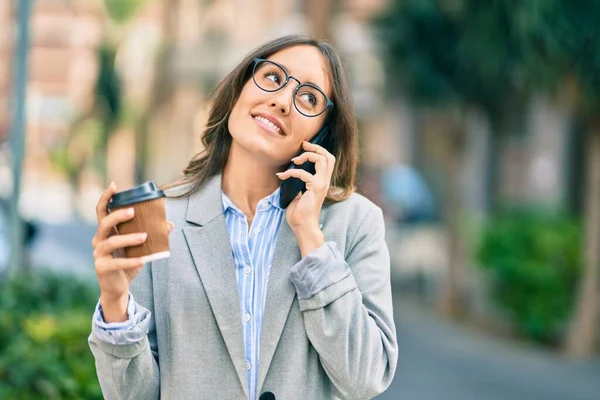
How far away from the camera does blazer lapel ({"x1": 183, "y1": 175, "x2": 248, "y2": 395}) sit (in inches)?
83.8

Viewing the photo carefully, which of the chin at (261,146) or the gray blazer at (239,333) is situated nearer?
the gray blazer at (239,333)

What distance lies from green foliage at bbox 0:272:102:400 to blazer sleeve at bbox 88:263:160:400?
1.92 m

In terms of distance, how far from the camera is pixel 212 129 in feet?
7.96

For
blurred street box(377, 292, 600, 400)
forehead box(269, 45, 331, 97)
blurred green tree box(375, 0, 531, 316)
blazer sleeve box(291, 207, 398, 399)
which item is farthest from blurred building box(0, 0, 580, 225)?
blurred street box(377, 292, 600, 400)

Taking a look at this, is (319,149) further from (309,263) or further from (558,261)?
(558,261)

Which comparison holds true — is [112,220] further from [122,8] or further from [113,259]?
[122,8]

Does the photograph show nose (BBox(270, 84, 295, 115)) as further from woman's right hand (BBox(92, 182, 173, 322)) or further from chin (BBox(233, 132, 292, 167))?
Answer: woman's right hand (BBox(92, 182, 173, 322))

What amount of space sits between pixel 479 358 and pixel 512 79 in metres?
2.66

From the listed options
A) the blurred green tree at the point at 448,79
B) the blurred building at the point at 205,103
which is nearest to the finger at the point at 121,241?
the blurred building at the point at 205,103

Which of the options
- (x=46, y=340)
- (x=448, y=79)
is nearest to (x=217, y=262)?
(x=46, y=340)

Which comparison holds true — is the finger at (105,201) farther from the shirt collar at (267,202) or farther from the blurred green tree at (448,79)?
the blurred green tree at (448,79)

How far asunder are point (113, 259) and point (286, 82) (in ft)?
1.81

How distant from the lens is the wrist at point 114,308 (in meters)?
1.98

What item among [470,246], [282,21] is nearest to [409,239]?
[470,246]
